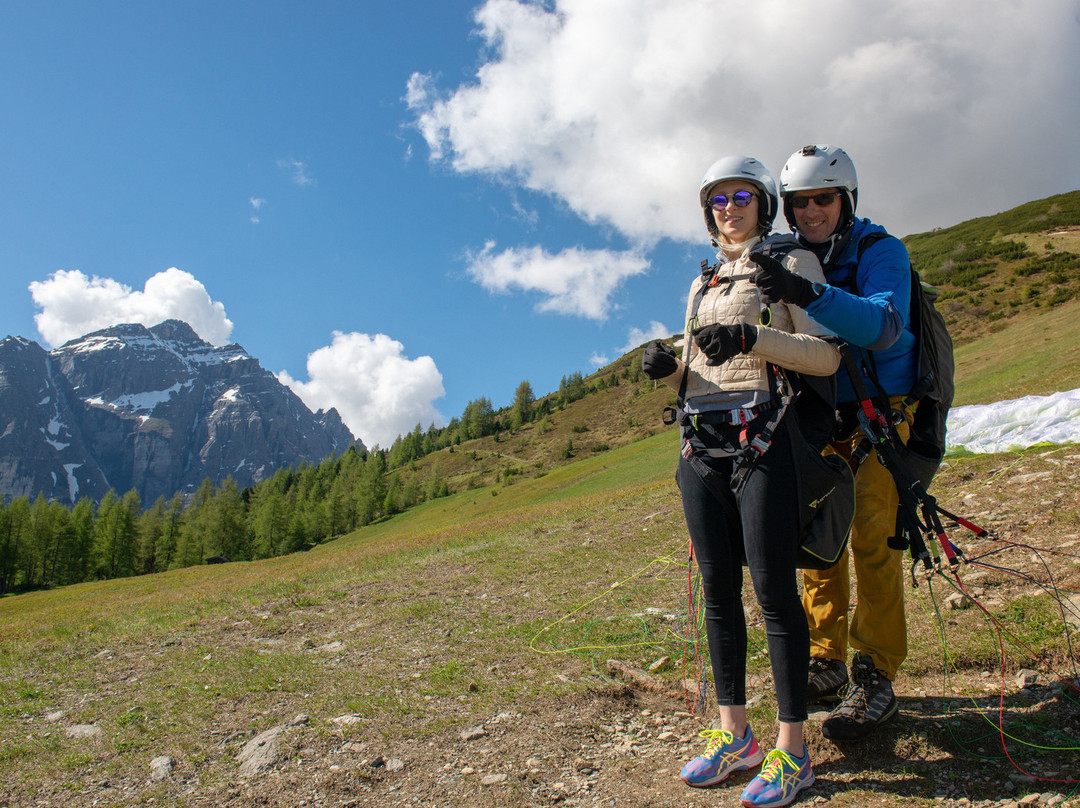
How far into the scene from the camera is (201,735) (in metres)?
4.52

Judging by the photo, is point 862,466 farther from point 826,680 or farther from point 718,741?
point 718,741

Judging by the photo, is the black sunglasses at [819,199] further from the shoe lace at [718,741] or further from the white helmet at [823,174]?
the shoe lace at [718,741]

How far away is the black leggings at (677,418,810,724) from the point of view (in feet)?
9.36

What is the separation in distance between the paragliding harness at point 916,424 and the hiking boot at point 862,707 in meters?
0.60

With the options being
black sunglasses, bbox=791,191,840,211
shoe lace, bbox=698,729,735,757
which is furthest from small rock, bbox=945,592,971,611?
black sunglasses, bbox=791,191,840,211

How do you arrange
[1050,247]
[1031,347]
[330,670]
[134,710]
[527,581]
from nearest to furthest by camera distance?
[134,710] < [330,670] < [527,581] < [1031,347] < [1050,247]

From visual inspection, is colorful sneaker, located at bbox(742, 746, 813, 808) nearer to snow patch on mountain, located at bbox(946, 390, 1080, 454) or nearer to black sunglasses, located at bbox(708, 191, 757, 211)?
black sunglasses, located at bbox(708, 191, 757, 211)

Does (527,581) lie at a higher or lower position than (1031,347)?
lower

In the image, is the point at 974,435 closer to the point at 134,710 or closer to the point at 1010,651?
the point at 1010,651

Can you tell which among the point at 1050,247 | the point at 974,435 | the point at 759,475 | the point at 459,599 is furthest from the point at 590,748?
the point at 1050,247

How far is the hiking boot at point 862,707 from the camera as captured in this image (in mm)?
3174

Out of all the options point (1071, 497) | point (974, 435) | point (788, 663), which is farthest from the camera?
point (974, 435)

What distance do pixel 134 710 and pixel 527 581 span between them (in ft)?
17.5

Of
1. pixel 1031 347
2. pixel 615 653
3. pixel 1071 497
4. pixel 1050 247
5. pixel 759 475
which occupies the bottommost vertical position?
pixel 615 653
